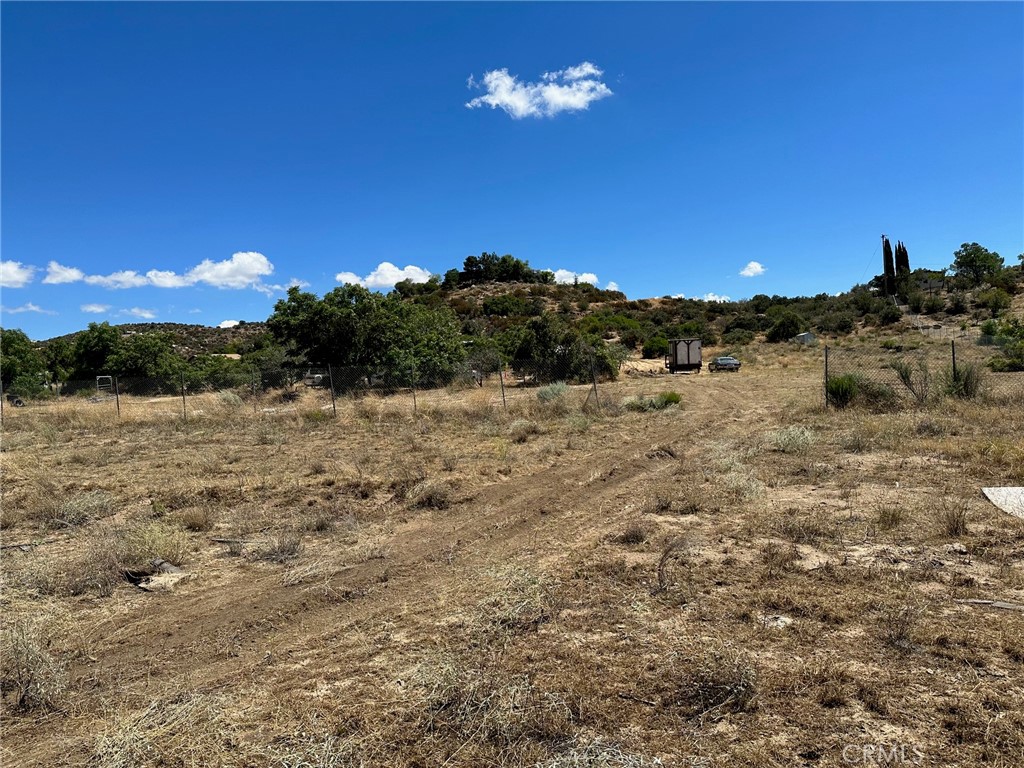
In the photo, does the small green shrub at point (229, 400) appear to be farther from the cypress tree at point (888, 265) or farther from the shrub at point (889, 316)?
the cypress tree at point (888, 265)

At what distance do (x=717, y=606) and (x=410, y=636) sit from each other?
2.40 metres

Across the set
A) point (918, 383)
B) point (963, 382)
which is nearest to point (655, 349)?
point (918, 383)

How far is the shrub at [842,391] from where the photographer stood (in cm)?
1516

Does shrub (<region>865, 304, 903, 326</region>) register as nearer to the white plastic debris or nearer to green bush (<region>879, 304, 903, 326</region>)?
green bush (<region>879, 304, 903, 326</region>)

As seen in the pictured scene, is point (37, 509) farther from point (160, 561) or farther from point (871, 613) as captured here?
point (871, 613)

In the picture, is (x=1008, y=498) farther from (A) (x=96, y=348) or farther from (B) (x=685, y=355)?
(A) (x=96, y=348)

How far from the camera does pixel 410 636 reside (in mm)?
4379

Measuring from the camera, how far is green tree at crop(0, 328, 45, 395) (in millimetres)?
31062

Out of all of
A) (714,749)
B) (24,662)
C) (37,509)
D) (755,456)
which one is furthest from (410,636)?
(755,456)

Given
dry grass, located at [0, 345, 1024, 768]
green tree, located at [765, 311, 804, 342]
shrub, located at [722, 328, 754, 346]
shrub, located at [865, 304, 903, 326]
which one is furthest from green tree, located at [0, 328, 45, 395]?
shrub, located at [865, 304, 903, 326]

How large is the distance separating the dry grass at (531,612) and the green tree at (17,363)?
2612cm

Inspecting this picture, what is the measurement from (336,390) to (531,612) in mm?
22759

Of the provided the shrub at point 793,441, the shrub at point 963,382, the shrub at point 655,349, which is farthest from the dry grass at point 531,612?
the shrub at point 655,349

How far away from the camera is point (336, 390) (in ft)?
85.0
